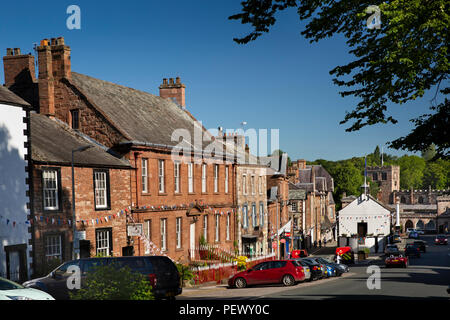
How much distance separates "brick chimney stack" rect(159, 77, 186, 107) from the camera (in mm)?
47438

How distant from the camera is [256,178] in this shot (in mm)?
51688

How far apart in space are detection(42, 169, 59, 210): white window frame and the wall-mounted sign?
17.2 ft

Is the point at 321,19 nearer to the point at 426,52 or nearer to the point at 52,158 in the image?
the point at 426,52

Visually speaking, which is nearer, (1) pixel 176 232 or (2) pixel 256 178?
(1) pixel 176 232

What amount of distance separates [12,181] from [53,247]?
13.5 feet

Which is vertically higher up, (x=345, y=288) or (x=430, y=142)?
(x=430, y=142)

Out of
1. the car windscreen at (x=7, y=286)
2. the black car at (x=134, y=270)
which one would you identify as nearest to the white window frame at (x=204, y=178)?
the black car at (x=134, y=270)

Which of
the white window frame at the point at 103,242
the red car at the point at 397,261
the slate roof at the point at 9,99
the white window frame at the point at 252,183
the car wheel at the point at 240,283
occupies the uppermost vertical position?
the slate roof at the point at 9,99

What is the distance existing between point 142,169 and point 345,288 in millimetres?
15088

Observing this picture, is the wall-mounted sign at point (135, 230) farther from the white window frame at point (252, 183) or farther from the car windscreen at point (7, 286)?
the white window frame at point (252, 183)

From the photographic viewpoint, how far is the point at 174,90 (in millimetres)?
47750

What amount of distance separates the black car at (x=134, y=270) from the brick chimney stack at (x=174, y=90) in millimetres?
28962

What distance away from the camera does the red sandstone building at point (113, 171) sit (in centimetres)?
2630
